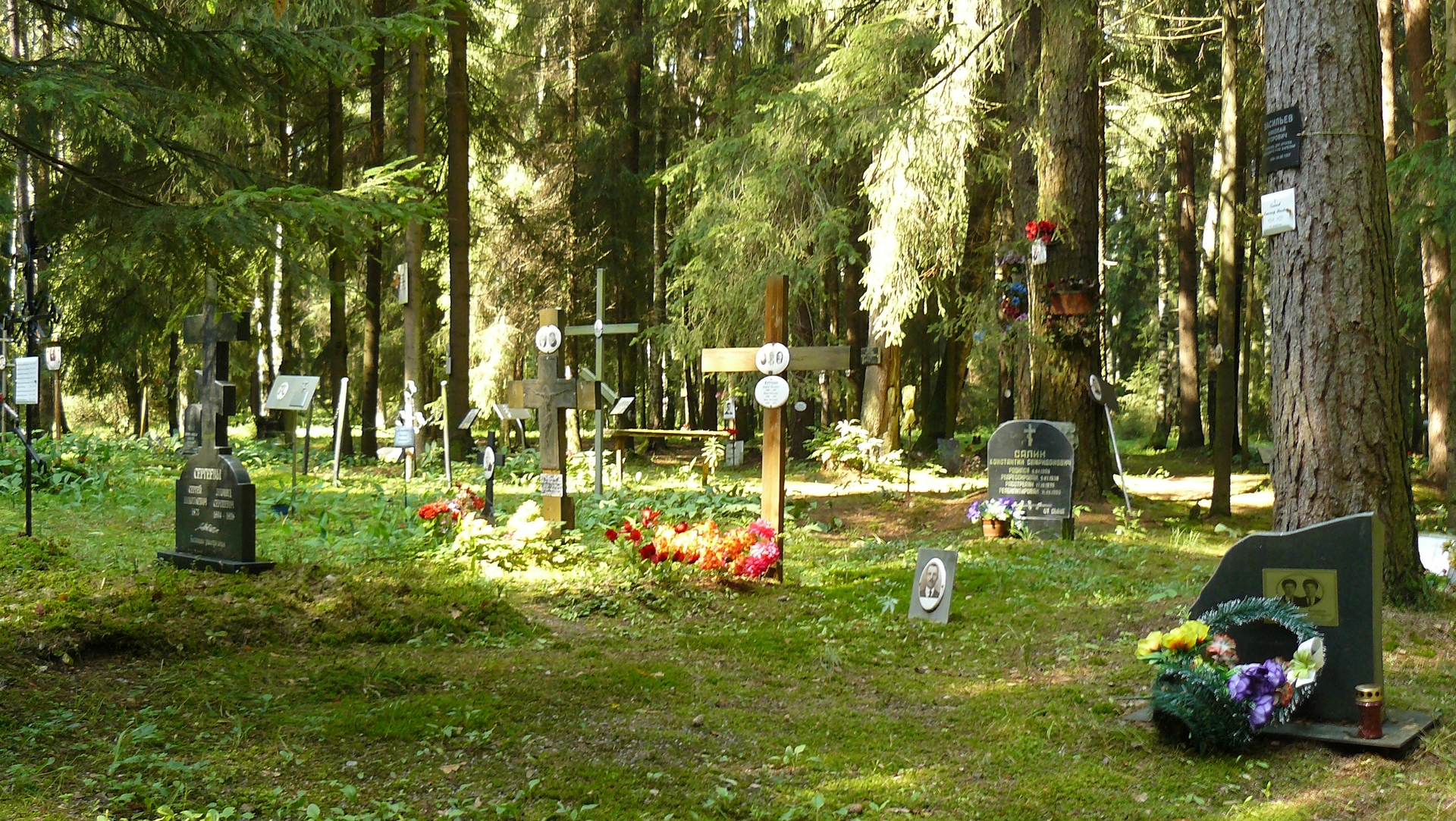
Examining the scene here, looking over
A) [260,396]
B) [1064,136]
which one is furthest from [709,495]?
[260,396]

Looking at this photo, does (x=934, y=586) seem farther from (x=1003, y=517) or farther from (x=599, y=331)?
(x=599, y=331)

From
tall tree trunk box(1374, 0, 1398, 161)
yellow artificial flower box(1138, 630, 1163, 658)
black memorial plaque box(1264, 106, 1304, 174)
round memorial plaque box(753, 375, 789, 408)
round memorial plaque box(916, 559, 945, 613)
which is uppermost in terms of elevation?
tall tree trunk box(1374, 0, 1398, 161)

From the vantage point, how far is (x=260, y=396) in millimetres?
23438

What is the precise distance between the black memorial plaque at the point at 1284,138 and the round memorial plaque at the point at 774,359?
3405mm

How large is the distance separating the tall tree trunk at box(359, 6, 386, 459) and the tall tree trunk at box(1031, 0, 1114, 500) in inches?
367

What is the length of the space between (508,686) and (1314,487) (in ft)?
15.7

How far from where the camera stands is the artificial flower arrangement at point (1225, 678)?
4434 mm

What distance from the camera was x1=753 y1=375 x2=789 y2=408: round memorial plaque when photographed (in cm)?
813

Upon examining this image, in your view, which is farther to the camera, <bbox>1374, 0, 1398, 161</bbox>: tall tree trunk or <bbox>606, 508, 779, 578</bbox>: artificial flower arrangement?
<bbox>1374, 0, 1398, 161</bbox>: tall tree trunk

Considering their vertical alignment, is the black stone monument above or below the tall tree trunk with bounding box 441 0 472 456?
below

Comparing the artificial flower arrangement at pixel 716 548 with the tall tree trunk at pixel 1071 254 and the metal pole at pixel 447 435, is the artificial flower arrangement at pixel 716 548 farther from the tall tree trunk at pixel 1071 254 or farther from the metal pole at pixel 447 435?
the metal pole at pixel 447 435

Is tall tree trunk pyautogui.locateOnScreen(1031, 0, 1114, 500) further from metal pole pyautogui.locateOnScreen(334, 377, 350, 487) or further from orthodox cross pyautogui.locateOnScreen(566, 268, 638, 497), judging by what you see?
metal pole pyautogui.locateOnScreen(334, 377, 350, 487)

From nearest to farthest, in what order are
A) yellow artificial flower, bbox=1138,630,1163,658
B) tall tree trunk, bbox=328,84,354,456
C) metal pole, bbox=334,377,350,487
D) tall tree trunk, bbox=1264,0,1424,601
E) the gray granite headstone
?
the gray granite headstone, yellow artificial flower, bbox=1138,630,1163,658, tall tree trunk, bbox=1264,0,1424,601, metal pole, bbox=334,377,350,487, tall tree trunk, bbox=328,84,354,456

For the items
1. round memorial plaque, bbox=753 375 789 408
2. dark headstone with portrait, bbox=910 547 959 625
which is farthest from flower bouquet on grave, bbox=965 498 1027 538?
dark headstone with portrait, bbox=910 547 959 625
